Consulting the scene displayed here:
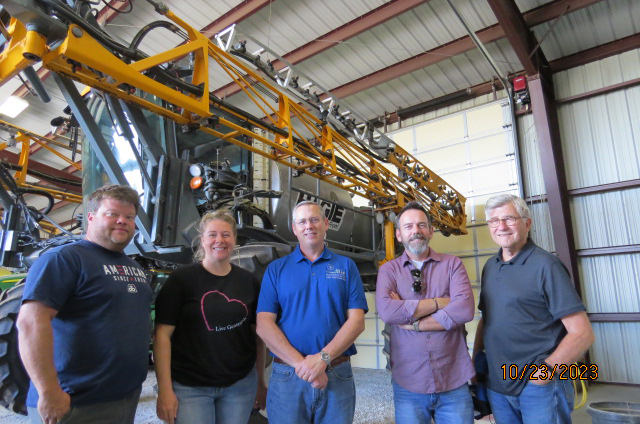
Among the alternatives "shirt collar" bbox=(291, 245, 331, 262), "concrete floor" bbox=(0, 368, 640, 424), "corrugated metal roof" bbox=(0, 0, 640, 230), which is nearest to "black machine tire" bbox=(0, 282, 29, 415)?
"concrete floor" bbox=(0, 368, 640, 424)

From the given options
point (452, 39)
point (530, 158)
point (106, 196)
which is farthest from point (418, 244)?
point (530, 158)

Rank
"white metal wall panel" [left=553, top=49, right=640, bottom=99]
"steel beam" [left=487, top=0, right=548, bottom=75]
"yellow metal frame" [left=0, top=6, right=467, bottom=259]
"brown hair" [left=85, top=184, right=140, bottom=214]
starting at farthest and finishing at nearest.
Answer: "white metal wall panel" [left=553, top=49, right=640, bottom=99]
"steel beam" [left=487, top=0, right=548, bottom=75]
"yellow metal frame" [left=0, top=6, right=467, bottom=259]
"brown hair" [left=85, top=184, right=140, bottom=214]

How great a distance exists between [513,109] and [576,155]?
164 centimetres

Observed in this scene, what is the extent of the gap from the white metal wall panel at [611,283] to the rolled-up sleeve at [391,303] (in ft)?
24.5

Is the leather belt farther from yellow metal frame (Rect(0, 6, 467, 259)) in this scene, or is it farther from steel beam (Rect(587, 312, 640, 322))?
steel beam (Rect(587, 312, 640, 322))

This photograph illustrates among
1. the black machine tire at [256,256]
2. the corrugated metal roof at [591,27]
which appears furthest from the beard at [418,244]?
the corrugated metal roof at [591,27]

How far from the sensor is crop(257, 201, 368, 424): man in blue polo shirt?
2.15 metres

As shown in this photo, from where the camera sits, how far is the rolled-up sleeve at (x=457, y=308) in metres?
2.27

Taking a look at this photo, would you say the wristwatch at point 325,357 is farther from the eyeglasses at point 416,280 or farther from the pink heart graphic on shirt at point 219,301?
the eyeglasses at point 416,280

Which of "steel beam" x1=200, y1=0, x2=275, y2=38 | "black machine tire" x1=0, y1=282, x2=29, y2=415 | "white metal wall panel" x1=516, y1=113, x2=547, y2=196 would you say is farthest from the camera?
"white metal wall panel" x1=516, y1=113, x2=547, y2=196

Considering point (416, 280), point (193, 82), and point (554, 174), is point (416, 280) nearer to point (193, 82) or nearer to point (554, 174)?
point (193, 82)

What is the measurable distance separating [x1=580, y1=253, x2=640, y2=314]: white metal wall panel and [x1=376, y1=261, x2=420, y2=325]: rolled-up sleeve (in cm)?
745

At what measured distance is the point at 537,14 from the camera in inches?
312

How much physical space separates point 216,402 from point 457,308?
1.38m
